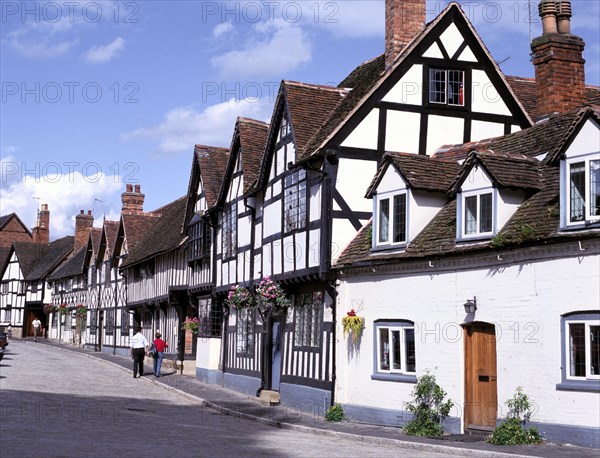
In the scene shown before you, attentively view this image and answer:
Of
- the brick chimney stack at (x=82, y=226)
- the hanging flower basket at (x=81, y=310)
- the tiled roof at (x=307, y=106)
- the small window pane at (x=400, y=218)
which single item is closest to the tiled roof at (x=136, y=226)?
the hanging flower basket at (x=81, y=310)

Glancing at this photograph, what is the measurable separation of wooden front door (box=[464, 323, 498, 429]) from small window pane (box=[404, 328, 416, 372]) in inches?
69.4

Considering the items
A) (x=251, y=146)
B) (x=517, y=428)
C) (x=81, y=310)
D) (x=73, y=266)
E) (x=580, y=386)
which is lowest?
(x=517, y=428)

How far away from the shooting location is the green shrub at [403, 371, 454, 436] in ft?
59.1

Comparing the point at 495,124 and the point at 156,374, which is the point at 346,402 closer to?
the point at 495,124

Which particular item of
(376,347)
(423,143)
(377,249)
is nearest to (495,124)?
(423,143)

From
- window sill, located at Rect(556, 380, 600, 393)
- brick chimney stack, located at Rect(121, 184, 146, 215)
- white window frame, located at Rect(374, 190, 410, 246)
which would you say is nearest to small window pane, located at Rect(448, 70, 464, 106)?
white window frame, located at Rect(374, 190, 410, 246)

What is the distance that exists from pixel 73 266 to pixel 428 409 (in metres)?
53.3

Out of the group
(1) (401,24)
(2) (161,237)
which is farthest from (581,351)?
(2) (161,237)

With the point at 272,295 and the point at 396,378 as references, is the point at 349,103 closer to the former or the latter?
the point at 272,295

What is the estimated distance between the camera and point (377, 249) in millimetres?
20500

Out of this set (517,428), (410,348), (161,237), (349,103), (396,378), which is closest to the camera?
(517,428)

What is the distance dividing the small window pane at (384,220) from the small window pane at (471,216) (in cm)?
262

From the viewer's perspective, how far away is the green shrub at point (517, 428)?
15938mm

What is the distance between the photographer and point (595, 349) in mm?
15266
